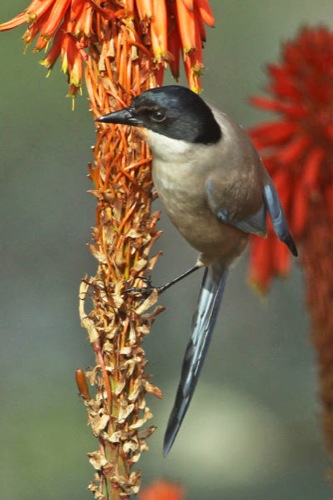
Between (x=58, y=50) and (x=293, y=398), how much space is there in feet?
17.0

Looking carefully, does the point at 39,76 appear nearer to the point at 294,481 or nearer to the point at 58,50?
the point at 294,481

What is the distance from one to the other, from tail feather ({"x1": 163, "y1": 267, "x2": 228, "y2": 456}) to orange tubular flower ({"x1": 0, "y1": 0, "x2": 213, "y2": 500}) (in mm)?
481

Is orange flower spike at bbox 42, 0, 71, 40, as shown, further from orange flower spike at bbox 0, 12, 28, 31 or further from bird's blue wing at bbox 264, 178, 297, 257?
bird's blue wing at bbox 264, 178, 297, 257

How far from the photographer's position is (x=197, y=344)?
3.54m

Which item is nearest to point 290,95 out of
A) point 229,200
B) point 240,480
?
point 229,200

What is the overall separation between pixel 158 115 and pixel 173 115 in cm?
8

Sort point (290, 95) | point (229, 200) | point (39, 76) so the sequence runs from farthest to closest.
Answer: point (39, 76) → point (290, 95) → point (229, 200)

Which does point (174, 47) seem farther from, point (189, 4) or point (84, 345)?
point (84, 345)

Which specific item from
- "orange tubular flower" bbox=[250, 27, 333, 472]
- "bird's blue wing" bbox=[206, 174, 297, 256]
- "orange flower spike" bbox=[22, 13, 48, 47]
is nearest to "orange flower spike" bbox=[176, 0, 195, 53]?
"orange flower spike" bbox=[22, 13, 48, 47]

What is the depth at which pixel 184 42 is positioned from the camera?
2779mm

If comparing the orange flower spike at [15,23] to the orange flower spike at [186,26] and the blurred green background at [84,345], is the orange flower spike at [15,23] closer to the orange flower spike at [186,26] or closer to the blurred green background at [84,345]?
the orange flower spike at [186,26]

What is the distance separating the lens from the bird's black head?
2773 mm

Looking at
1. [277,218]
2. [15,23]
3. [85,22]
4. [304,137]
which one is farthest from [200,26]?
[304,137]

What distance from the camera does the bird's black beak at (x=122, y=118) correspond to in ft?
8.82
